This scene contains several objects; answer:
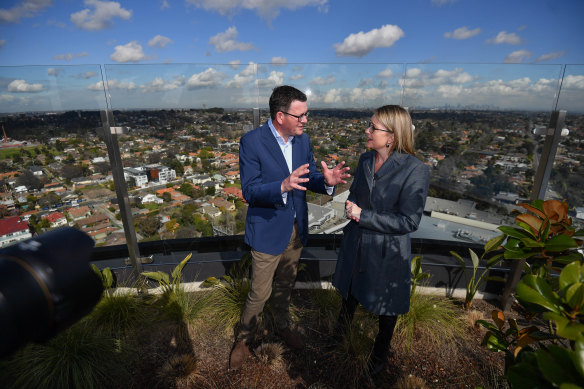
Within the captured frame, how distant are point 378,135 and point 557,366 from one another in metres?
1.46

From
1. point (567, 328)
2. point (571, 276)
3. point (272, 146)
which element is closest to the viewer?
point (567, 328)

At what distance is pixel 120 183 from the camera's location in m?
2.75

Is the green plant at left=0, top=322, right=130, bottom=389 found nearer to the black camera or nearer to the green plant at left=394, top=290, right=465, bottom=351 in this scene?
the black camera

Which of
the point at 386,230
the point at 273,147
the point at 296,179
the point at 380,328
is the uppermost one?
the point at 273,147

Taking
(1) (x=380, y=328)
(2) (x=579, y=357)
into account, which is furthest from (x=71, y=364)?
(2) (x=579, y=357)

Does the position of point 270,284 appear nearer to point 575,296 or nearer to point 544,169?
point 575,296

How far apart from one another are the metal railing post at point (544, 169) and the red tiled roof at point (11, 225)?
497cm

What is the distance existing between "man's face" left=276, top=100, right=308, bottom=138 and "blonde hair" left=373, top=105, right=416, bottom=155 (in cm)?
53

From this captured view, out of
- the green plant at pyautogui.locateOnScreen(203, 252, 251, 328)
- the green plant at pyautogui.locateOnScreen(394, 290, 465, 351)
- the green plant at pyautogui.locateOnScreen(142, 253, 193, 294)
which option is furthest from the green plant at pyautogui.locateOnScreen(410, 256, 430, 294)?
the green plant at pyautogui.locateOnScreen(142, 253, 193, 294)

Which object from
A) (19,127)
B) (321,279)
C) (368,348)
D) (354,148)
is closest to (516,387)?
(368,348)

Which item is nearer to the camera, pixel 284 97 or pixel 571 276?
pixel 571 276

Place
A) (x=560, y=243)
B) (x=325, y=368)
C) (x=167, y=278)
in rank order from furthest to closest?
(x=167, y=278) < (x=325, y=368) < (x=560, y=243)

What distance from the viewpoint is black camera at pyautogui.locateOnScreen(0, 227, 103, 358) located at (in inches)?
26.4

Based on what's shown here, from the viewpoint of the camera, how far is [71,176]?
9.08 feet
